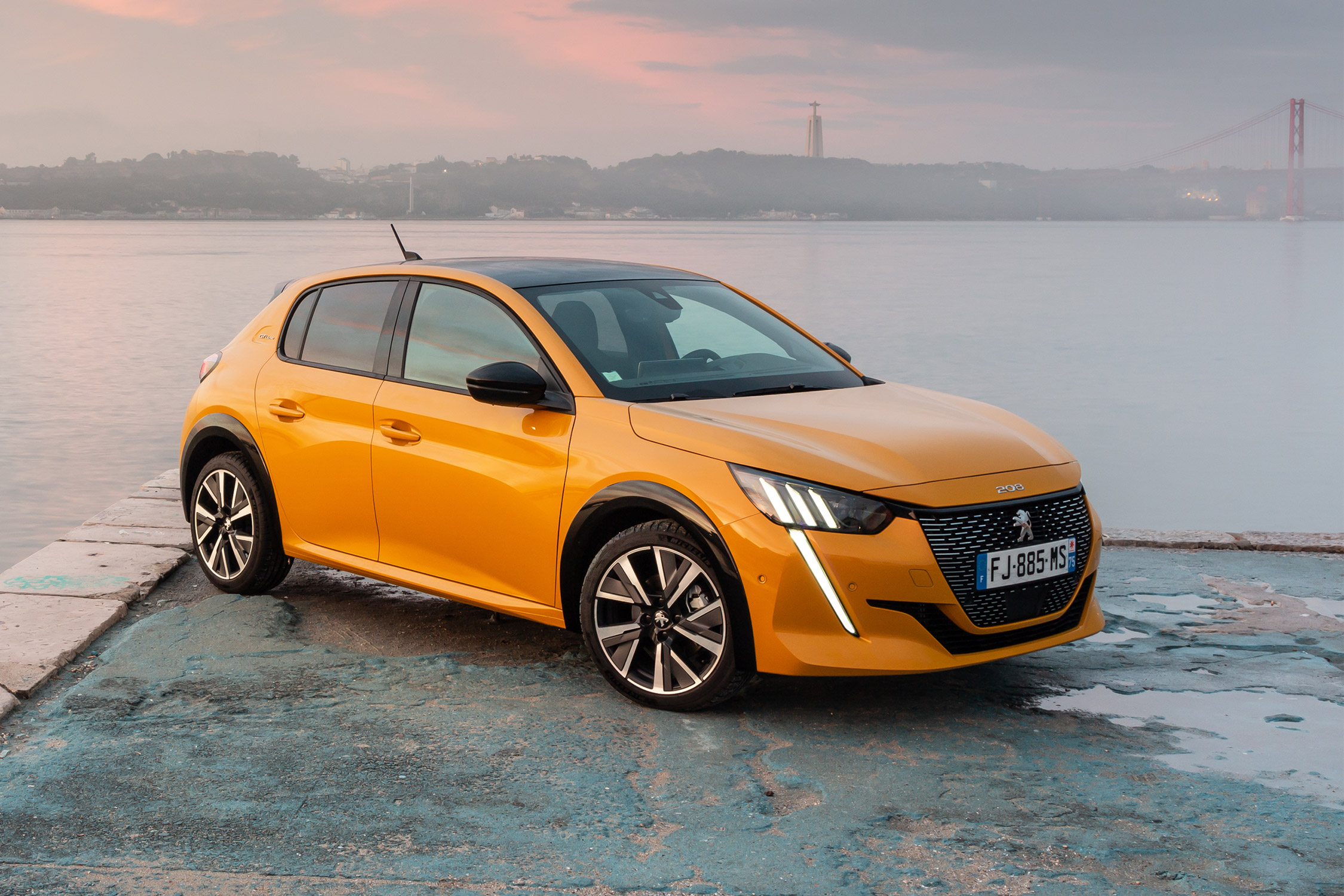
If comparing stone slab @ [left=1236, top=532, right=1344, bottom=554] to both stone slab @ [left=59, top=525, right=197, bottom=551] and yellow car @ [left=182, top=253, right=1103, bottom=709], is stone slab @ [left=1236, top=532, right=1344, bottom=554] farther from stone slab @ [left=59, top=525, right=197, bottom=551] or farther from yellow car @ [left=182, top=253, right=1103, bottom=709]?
stone slab @ [left=59, top=525, right=197, bottom=551]

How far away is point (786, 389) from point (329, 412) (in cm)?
193

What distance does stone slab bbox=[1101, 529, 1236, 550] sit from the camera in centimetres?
713

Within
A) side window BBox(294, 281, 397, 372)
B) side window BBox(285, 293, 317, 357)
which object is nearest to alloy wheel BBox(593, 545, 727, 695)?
side window BBox(294, 281, 397, 372)

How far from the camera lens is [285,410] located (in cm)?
570

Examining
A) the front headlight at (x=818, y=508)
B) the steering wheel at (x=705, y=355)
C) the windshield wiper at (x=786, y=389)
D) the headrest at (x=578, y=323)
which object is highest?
the headrest at (x=578, y=323)

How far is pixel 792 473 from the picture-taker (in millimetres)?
4152

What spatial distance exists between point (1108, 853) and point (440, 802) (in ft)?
6.05

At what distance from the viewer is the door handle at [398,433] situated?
5.08 metres

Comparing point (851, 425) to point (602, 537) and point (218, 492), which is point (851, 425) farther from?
point (218, 492)

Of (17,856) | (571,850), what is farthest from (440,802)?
(17,856)

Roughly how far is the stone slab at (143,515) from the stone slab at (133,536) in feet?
0.17

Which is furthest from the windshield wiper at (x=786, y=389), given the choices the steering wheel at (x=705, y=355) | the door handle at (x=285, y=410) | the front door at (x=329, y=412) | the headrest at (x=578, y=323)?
the door handle at (x=285, y=410)

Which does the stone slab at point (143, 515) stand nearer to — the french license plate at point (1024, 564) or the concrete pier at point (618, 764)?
the concrete pier at point (618, 764)

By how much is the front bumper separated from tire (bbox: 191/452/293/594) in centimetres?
266
